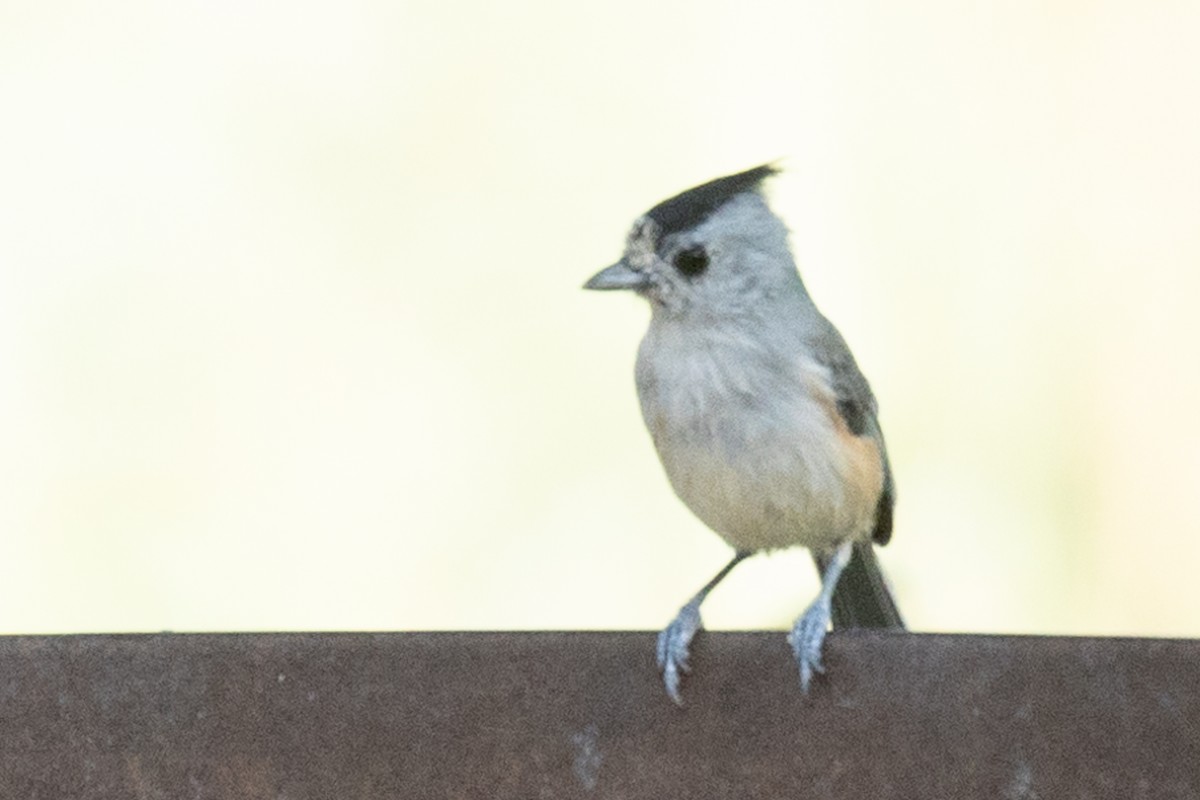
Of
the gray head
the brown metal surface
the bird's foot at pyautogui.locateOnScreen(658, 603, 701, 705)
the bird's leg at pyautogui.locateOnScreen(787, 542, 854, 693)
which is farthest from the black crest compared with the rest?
the brown metal surface

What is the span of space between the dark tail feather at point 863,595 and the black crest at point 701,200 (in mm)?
754

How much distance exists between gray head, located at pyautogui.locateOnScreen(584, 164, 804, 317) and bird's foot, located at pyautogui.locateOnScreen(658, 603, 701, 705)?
0.76m

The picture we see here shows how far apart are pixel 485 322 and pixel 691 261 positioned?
5.86 feet

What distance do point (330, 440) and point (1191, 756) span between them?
3.47m

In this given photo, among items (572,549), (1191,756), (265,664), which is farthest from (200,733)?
(572,549)

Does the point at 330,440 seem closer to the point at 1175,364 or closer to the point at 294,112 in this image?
the point at 294,112

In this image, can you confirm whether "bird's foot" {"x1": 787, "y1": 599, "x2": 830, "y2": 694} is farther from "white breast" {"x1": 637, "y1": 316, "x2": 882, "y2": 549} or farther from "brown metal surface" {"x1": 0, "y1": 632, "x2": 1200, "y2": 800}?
"white breast" {"x1": 637, "y1": 316, "x2": 882, "y2": 549}

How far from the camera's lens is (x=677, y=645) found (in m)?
2.68

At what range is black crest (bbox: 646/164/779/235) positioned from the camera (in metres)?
3.48

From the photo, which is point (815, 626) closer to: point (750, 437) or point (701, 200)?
point (750, 437)

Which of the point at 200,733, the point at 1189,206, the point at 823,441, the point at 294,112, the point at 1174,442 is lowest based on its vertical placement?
the point at 1174,442

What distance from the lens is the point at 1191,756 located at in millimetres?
2246

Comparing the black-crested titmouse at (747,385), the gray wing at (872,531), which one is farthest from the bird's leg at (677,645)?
the gray wing at (872,531)

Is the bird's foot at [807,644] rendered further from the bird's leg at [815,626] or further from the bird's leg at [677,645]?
the bird's leg at [677,645]
